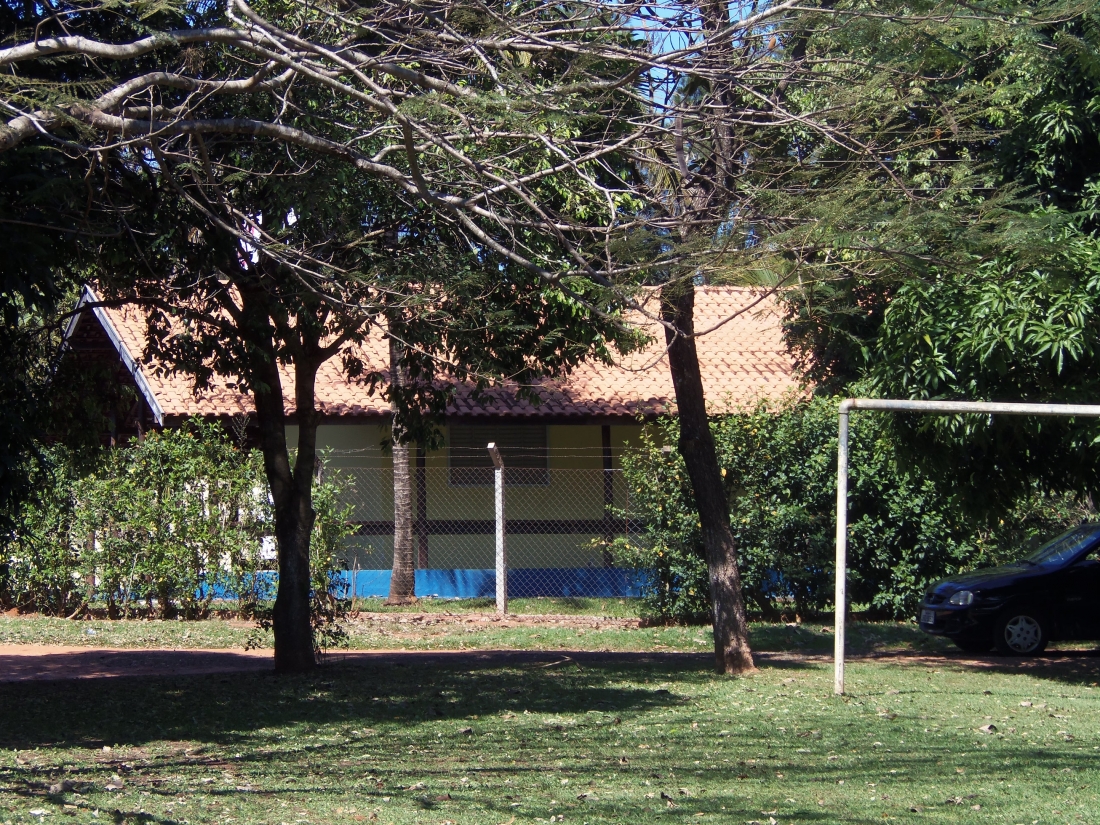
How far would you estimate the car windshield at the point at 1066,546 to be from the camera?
12601 millimetres

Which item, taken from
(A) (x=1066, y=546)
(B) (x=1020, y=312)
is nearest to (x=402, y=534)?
(A) (x=1066, y=546)

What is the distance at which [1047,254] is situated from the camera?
752 centimetres

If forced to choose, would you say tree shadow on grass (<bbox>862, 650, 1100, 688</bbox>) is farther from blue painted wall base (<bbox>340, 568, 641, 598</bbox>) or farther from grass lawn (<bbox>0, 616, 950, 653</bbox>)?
blue painted wall base (<bbox>340, 568, 641, 598</bbox>)

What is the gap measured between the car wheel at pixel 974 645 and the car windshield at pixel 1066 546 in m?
1.10

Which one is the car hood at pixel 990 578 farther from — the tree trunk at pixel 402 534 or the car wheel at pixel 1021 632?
the tree trunk at pixel 402 534

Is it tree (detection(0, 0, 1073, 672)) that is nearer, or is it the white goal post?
tree (detection(0, 0, 1073, 672))

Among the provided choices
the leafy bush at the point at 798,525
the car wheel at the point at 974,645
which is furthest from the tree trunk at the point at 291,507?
the car wheel at the point at 974,645

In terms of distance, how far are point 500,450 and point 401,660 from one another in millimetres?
7233

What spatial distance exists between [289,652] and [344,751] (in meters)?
3.21

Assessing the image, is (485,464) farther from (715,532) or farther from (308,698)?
(308,698)

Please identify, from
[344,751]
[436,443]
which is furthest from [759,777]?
[436,443]

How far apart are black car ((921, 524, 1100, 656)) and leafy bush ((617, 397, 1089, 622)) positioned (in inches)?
70.9

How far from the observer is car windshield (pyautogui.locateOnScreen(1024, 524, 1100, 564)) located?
1260 cm

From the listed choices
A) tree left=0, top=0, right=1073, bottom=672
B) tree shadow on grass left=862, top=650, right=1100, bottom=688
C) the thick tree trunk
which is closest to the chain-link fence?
tree shadow on grass left=862, top=650, right=1100, bottom=688
